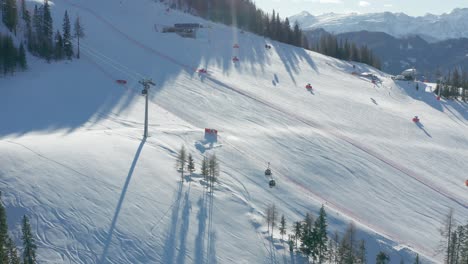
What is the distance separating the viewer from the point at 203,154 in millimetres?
30781

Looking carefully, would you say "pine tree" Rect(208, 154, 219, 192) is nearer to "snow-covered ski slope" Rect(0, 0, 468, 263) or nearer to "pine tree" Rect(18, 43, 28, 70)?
"snow-covered ski slope" Rect(0, 0, 468, 263)

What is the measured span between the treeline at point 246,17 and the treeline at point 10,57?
57.3 m

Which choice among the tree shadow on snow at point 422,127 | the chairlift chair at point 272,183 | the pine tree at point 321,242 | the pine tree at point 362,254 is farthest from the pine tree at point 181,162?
the tree shadow on snow at point 422,127

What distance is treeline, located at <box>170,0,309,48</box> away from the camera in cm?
9438

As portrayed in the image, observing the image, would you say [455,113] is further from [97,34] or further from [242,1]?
[242,1]

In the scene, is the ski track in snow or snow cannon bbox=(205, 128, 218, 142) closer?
the ski track in snow

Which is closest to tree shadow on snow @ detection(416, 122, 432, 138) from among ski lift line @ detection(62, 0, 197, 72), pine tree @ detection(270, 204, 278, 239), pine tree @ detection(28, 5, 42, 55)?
ski lift line @ detection(62, 0, 197, 72)

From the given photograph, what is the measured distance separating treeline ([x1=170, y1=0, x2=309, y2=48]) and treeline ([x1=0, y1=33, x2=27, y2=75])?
188 feet

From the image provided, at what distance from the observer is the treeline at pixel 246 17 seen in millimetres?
94375

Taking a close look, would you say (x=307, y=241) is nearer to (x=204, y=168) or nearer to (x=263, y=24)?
(x=204, y=168)

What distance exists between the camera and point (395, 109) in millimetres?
56250

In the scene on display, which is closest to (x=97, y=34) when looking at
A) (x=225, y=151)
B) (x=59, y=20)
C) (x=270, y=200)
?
(x=59, y=20)

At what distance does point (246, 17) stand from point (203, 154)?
71904 millimetres

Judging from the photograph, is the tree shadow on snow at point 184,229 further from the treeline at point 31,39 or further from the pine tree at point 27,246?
the treeline at point 31,39
